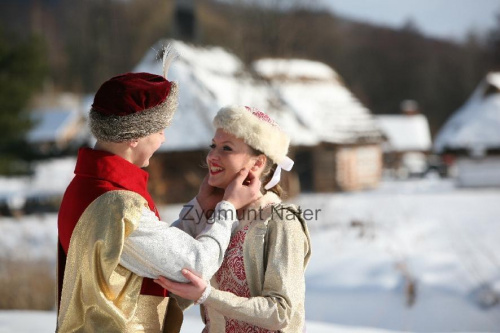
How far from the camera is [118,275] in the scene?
2.10 metres

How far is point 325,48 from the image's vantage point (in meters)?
52.6

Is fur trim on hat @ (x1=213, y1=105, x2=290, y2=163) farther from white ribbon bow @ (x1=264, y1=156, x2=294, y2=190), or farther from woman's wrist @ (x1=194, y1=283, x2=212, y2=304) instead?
woman's wrist @ (x1=194, y1=283, x2=212, y2=304)

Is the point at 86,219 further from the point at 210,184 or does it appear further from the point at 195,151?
the point at 195,151

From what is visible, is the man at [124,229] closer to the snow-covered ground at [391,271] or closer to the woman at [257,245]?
the woman at [257,245]

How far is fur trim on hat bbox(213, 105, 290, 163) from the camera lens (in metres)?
2.32

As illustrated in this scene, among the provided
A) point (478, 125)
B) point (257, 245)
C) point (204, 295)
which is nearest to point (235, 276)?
point (257, 245)

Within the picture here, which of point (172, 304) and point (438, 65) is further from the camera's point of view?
point (438, 65)

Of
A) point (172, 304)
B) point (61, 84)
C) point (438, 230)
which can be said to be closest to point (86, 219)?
point (172, 304)

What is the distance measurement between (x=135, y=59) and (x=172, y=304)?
36.7 meters

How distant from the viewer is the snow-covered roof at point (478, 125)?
782 inches

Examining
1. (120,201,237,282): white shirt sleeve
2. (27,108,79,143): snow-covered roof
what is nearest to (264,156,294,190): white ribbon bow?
(120,201,237,282): white shirt sleeve

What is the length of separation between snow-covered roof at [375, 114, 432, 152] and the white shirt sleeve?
3747 centimetres

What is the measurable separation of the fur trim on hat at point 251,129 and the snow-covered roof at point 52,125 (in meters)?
30.0

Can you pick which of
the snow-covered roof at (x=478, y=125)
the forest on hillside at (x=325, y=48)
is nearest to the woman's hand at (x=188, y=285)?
the snow-covered roof at (x=478, y=125)
